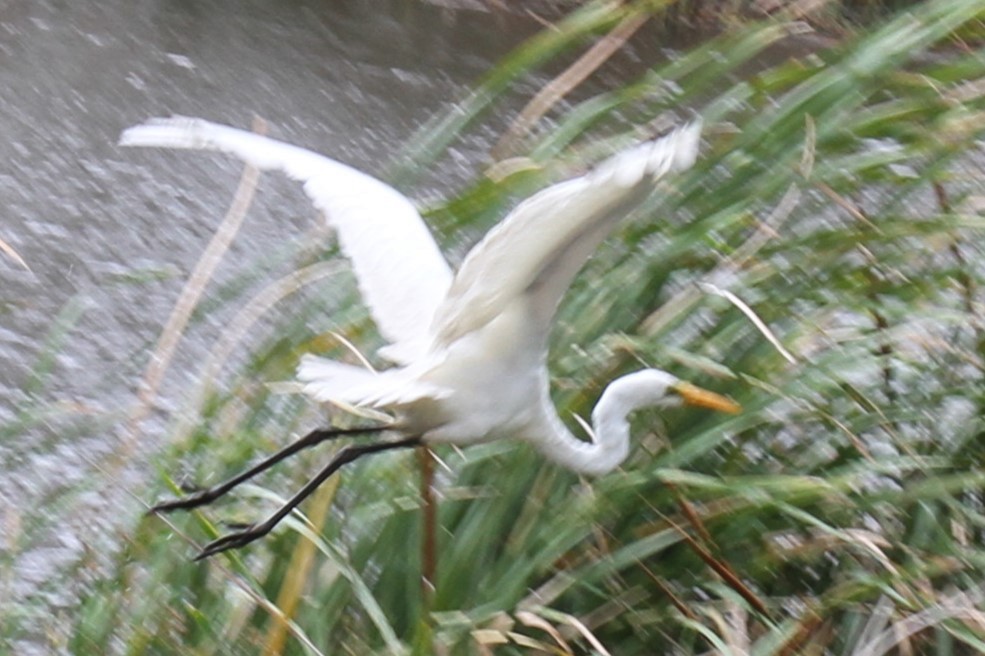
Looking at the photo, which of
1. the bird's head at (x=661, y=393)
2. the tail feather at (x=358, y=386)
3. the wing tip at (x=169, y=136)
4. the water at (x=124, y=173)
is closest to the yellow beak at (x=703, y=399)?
the bird's head at (x=661, y=393)

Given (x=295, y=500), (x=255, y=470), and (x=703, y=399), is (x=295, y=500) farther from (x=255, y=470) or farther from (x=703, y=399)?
(x=703, y=399)

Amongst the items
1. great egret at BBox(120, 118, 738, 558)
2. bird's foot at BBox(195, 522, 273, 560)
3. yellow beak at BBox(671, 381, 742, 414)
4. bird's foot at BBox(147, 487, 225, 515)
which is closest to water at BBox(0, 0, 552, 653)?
bird's foot at BBox(147, 487, 225, 515)

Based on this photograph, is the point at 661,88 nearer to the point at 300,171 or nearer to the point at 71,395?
the point at 300,171

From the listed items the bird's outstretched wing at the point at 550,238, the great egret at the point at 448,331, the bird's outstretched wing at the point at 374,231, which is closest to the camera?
the bird's outstretched wing at the point at 550,238

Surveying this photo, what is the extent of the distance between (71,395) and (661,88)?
5.69 ft

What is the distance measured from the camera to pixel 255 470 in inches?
79.2

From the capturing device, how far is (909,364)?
192 cm

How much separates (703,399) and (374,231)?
0.45 metres

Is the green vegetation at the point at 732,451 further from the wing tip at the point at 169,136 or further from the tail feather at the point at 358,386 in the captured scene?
the wing tip at the point at 169,136

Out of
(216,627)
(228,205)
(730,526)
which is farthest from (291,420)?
(228,205)

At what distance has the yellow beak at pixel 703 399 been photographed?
182 centimetres

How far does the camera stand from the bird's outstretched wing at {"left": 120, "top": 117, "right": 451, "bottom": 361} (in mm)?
1928

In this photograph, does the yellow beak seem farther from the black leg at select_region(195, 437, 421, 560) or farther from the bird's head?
the black leg at select_region(195, 437, 421, 560)

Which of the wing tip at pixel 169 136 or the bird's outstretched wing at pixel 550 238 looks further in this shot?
the wing tip at pixel 169 136
